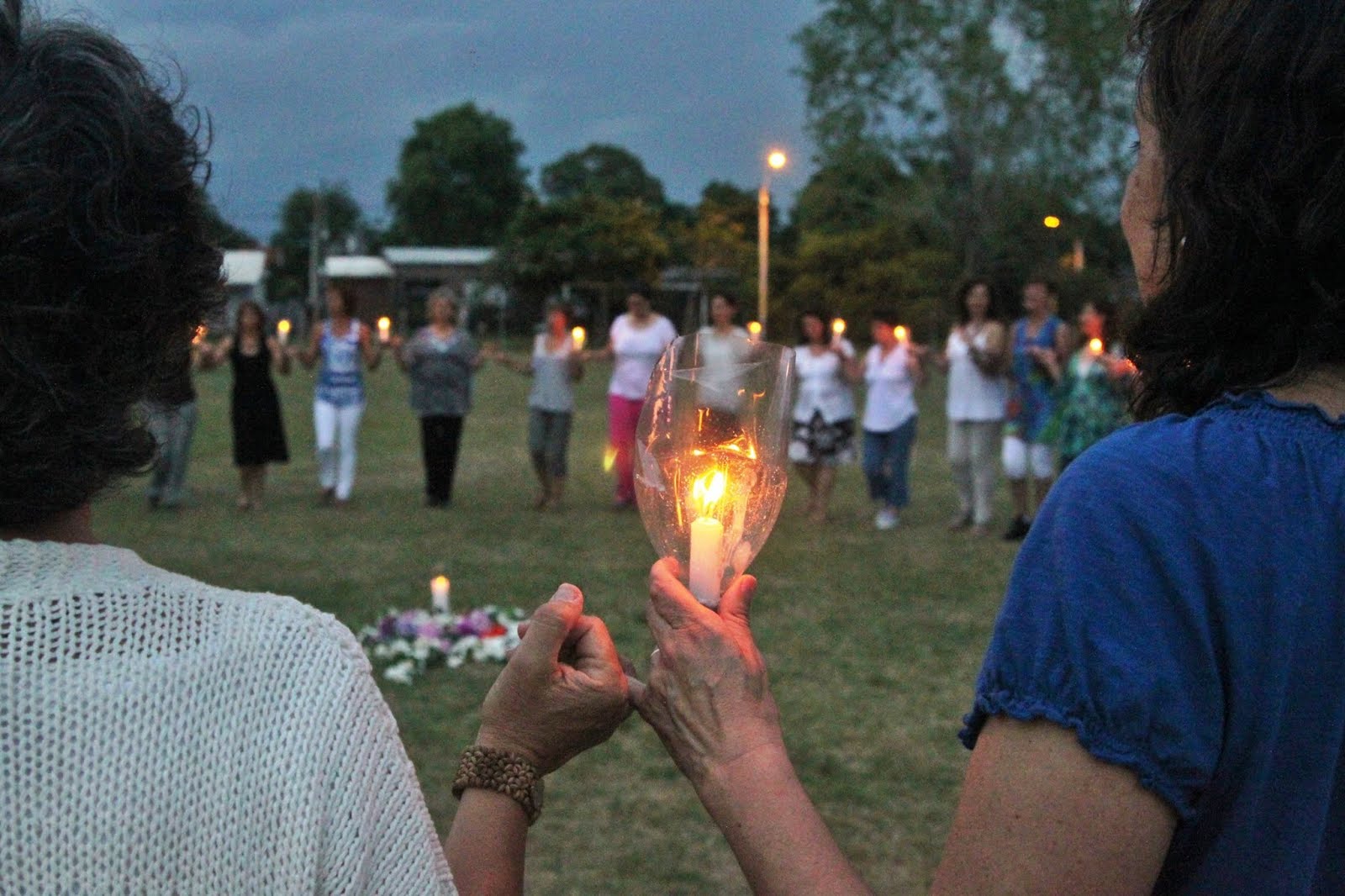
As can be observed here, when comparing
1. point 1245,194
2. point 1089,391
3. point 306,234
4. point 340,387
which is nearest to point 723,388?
point 1245,194

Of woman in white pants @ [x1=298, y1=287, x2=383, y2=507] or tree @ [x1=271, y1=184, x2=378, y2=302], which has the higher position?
tree @ [x1=271, y1=184, x2=378, y2=302]

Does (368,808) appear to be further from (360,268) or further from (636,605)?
(360,268)

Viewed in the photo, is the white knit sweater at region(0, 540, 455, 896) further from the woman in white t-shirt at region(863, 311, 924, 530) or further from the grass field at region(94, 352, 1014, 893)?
the woman in white t-shirt at region(863, 311, 924, 530)

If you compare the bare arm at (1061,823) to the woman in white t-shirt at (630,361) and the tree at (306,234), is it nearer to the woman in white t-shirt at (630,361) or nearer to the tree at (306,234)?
the woman in white t-shirt at (630,361)

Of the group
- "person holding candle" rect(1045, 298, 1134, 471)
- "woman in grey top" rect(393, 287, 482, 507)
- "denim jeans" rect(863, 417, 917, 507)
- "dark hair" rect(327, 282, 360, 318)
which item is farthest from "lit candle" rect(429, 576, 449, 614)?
"dark hair" rect(327, 282, 360, 318)

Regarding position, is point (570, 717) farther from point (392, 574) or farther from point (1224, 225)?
→ point (392, 574)

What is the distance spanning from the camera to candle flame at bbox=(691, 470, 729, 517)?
1.79 metres

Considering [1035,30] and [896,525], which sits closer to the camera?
[896,525]

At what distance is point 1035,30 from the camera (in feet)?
140

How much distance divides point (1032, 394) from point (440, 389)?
5.40m

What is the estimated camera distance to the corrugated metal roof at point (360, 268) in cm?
5553

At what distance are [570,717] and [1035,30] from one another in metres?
44.8

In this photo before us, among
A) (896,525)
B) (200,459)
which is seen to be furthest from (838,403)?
(200,459)

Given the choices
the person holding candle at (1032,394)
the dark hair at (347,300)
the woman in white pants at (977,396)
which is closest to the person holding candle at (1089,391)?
the person holding candle at (1032,394)
